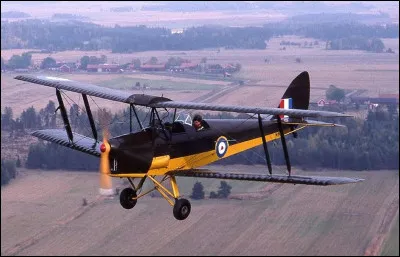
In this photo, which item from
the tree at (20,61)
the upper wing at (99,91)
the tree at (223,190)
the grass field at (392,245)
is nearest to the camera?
the upper wing at (99,91)

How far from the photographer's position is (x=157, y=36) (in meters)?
84.4

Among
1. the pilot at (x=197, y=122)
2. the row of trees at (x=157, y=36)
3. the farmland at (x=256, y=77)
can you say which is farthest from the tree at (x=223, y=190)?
the pilot at (x=197, y=122)

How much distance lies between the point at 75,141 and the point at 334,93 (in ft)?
104

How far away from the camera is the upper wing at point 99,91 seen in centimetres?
1877

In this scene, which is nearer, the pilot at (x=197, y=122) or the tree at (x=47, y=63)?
the pilot at (x=197, y=122)

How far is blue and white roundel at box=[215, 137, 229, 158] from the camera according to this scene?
67.1 ft

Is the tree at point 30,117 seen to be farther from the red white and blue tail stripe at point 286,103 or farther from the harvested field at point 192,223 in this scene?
the red white and blue tail stripe at point 286,103

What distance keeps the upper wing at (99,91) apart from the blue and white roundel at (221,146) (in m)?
1.98

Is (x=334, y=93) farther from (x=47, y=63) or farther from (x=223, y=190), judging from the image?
(x=47, y=63)

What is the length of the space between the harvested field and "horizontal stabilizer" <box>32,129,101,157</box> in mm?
26217

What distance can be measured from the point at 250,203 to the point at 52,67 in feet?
47.1

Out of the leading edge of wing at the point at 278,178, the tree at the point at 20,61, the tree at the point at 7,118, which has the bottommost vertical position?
the tree at the point at 7,118

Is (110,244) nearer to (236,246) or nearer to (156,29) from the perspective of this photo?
(236,246)

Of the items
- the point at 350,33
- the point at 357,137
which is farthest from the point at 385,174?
the point at 350,33
